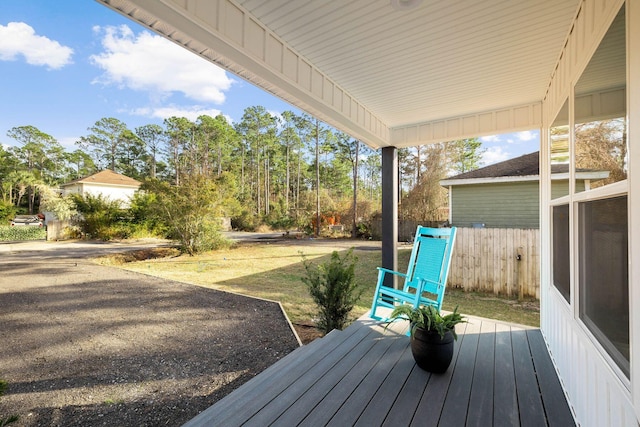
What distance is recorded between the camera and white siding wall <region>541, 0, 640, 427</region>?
3.03ft

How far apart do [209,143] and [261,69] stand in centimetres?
2511

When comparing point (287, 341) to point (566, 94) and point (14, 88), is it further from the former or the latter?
point (14, 88)

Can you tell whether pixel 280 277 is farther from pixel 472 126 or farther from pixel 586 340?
pixel 586 340

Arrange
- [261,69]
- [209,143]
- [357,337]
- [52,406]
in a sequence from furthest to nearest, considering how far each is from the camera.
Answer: [209,143], [357,337], [52,406], [261,69]

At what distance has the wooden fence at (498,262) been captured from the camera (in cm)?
518

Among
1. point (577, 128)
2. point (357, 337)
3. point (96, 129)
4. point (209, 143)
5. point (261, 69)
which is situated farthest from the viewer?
point (96, 129)

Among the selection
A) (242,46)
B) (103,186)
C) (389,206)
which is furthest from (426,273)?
(103,186)

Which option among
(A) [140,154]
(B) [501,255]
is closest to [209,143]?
(A) [140,154]

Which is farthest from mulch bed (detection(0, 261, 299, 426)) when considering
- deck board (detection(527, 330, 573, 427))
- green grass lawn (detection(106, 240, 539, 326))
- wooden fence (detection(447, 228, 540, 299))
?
wooden fence (detection(447, 228, 540, 299))

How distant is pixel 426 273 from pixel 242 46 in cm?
264

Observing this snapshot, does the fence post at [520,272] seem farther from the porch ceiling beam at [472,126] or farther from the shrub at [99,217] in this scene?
the shrub at [99,217]

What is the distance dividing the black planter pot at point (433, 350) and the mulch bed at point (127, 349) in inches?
58.7

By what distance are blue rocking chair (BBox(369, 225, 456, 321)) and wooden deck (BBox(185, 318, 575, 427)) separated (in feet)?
1.52

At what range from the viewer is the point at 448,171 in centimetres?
1547
